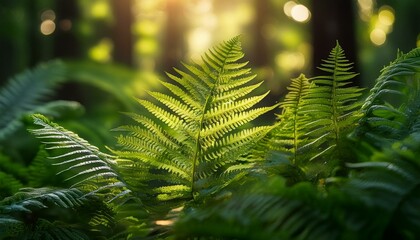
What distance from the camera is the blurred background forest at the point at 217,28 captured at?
4.10 meters

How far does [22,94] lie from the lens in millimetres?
3635

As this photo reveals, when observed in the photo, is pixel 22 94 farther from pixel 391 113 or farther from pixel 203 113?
pixel 391 113

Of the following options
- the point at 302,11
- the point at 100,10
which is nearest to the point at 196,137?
the point at 302,11

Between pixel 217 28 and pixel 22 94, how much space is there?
33.2 meters

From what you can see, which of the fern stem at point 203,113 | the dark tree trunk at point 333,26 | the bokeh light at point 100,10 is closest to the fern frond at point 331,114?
the fern stem at point 203,113

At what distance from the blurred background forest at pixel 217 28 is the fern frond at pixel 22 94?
1.00 meters

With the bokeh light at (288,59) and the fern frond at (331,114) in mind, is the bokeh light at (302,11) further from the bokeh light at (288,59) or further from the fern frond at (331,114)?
the bokeh light at (288,59)

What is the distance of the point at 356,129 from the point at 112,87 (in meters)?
3.72

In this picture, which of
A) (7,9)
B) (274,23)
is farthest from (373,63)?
(7,9)

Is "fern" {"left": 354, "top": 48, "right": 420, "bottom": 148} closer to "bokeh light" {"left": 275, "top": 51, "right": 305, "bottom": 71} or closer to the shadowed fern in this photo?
the shadowed fern

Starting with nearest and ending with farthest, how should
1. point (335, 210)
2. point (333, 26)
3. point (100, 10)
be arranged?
point (335, 210) → point (333, 26) → point (100, 10)

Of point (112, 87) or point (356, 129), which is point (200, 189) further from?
point (112, 87)

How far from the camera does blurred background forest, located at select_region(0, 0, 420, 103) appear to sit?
13.4 feet

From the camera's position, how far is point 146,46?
728 inches
